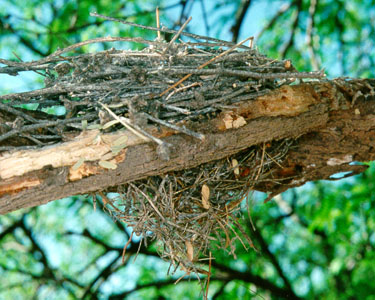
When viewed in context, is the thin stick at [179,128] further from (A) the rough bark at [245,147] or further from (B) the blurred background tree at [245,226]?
(B) the blurred background tree at [245,226]

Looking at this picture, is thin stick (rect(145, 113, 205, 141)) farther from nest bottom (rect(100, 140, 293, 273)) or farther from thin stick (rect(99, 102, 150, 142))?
nest bottom (rect(100, 140, 293, 273))

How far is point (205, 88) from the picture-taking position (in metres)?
1.95

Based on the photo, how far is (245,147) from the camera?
2064 millimetres

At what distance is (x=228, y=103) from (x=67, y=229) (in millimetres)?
4018

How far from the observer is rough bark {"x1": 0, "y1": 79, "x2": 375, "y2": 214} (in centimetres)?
166

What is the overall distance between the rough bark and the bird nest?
59 mm

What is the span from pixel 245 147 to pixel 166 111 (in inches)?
18.2

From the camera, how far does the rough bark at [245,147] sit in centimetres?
166

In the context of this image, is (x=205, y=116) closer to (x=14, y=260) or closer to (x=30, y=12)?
(x=30, y=12)

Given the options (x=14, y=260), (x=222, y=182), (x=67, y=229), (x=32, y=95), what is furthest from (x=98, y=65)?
(x=14, y=260)

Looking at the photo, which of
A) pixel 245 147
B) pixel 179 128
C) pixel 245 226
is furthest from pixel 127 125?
pixel 245 226

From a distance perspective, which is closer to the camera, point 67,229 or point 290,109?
point 290,109

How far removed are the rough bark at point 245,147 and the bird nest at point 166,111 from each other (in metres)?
0.06

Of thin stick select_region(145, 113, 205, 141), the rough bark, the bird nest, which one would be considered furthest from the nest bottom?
thin stick select_region(145, 113, 205, 141)
